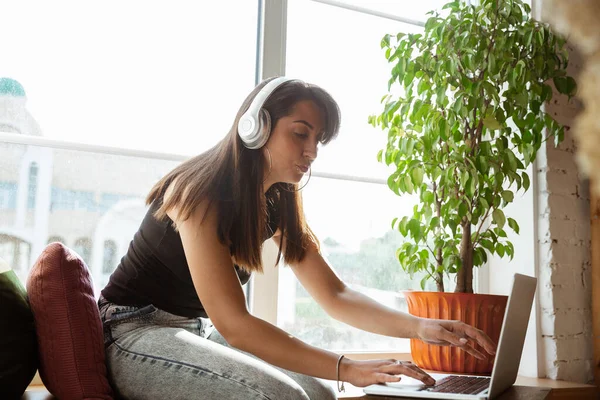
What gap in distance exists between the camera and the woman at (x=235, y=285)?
1260 millimetres

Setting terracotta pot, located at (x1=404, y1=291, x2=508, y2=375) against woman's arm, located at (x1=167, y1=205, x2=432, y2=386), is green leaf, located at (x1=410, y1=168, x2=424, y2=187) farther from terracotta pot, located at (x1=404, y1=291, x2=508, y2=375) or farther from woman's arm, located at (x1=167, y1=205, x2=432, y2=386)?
woman's arm, located at (x1=167, y1=205, x2=432, y2=386)

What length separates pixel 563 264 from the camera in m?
2.48

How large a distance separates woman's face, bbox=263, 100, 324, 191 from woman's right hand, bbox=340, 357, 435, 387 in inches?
21.6

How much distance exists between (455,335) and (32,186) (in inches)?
55.3

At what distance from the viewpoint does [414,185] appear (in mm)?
2309

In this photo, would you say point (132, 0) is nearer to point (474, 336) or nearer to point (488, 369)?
point (474, 336)

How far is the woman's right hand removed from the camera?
115 centimetres

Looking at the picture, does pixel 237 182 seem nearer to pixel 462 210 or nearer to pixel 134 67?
pixel 134 67

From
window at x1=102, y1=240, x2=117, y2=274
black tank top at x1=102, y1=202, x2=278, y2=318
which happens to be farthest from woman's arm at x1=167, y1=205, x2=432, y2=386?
window at x1=102, y1=240, x2=117, y2=274

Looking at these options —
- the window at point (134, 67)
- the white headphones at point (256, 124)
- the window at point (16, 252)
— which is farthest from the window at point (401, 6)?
the window at point (16, 252)

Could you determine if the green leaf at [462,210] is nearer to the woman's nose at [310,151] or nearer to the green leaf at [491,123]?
the green leaf at [491,123]

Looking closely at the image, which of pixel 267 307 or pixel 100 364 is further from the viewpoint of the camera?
pixel 267 307

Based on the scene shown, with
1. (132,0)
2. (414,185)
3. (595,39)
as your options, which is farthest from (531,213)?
(595,39)

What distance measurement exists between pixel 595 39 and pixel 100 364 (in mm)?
1347
